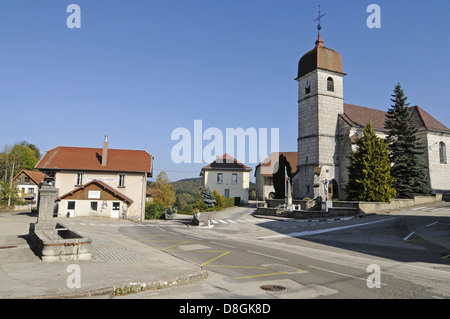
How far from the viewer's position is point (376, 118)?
46.0 metres

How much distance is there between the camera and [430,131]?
41594mm

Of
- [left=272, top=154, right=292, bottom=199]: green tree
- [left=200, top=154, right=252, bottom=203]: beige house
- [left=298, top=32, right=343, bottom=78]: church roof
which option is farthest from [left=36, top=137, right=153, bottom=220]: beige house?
[left=298, top=32, right=343, bottom=78]: church roof

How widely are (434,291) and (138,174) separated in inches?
1393

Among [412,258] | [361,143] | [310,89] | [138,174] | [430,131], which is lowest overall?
[412,258]

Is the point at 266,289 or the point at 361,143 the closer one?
the point at 266,289

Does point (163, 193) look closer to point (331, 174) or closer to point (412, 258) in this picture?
point (331, 174)

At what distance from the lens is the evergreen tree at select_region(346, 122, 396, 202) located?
29.2 m

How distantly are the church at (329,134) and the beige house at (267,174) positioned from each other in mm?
14302

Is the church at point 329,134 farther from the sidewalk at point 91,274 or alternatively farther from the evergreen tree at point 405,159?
the sidewalk at point 91,274

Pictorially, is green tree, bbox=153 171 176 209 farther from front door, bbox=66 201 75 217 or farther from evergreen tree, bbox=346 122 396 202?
evergreen tree, bbox=346 122 396 202
